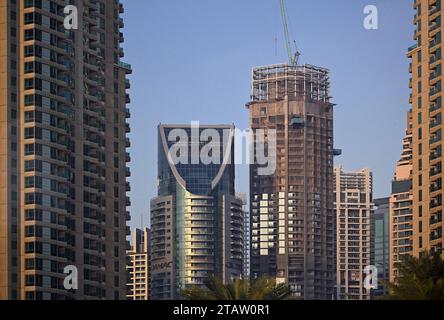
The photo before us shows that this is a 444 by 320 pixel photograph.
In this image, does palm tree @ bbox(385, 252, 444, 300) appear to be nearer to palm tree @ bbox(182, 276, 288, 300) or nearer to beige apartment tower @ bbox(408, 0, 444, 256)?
palm tree @ bbox(182, 276, 288, 300)

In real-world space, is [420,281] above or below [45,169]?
below

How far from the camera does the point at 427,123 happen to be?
182125 millimetres

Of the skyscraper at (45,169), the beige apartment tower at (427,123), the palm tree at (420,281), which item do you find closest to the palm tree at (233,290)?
the palm tree at (420,281)

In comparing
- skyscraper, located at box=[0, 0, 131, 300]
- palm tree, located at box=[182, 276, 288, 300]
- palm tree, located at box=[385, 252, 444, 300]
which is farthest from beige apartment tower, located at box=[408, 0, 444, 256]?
palm tree, located at box=[182, 276, 288, 300]

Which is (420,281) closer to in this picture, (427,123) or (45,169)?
(427,123)

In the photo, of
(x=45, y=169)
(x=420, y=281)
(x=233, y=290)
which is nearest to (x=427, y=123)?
(x=45, y=169)

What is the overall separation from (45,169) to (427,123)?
179 feet

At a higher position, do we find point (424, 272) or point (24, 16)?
point (24, 16)

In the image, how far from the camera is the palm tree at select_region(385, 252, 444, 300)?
73688 millimetres

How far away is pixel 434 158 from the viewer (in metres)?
180
